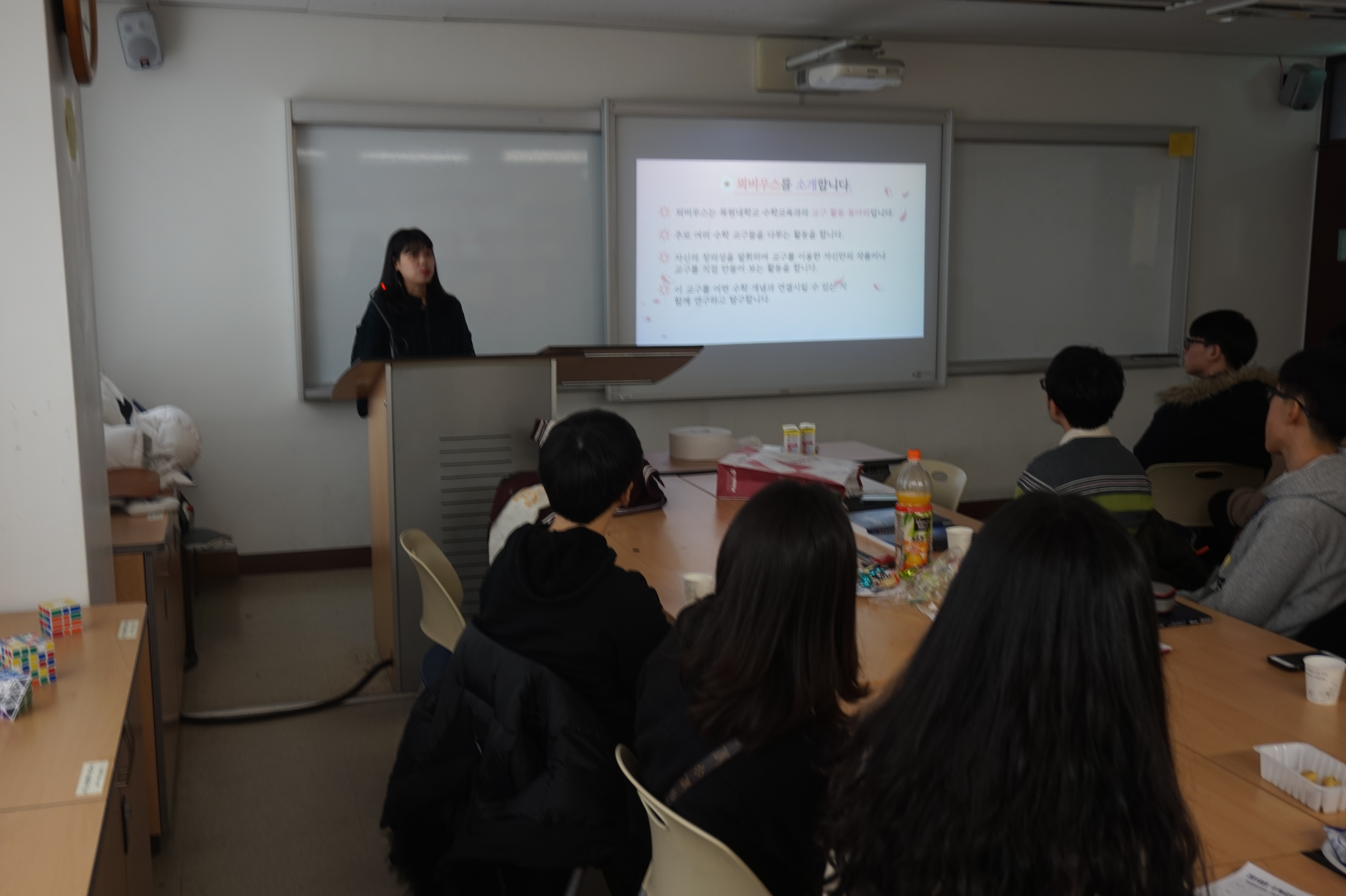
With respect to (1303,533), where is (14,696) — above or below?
below

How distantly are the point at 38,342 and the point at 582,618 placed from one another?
1172 mm

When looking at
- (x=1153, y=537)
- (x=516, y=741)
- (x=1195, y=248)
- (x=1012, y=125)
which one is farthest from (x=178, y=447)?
(x=1195, y=248)

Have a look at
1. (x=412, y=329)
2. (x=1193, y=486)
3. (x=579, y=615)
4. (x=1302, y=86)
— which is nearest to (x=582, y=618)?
(x=579, y=615)

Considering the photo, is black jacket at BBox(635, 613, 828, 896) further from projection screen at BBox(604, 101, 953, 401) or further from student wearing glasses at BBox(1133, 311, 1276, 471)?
projection screen at BBox(604, 101, 953, 401)

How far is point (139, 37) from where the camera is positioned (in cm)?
438

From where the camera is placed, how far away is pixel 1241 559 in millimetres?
2357

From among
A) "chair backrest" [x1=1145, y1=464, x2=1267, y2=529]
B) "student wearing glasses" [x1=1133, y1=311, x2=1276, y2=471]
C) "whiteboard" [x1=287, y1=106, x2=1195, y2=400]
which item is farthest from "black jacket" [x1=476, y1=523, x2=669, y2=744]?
"whiteboard" [x1=287, y1=106, x2=1195, y2=400]

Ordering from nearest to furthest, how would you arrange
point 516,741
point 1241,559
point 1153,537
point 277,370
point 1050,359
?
point 516,741 → point 1241,559 → point 1153,537 → point 277,370 → point 1050,359

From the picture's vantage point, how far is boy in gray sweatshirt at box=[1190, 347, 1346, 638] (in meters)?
2.28

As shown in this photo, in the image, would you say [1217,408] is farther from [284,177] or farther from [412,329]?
[284,177]

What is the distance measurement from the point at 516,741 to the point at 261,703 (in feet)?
7.29

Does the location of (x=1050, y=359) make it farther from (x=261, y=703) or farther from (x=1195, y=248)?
(x=261, y=703)

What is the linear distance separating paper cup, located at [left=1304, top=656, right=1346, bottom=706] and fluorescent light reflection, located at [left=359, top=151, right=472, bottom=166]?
13.8ft

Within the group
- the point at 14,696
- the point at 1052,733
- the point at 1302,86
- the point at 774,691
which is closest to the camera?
the point at 1052,733
